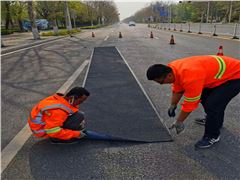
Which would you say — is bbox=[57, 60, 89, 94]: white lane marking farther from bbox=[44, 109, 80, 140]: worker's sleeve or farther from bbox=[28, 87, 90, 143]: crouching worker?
bbox=[44, 109, 80, 140]: worker's sleeve

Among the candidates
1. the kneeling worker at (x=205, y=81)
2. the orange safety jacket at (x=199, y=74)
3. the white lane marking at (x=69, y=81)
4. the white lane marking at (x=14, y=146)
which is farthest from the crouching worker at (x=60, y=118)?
the white lane marking at (x=69, y=81)

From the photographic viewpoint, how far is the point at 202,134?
2936mm

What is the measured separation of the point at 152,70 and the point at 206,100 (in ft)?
2.66

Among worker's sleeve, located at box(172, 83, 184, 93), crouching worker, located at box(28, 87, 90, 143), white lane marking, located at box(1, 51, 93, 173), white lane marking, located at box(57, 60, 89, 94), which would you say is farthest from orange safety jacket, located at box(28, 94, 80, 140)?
white lane marking, located at box(57, 60, 89, 94)

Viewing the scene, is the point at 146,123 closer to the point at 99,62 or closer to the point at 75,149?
the point at 75,149

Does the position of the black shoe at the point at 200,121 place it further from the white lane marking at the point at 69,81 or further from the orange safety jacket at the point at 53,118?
the white lane marking at the point at 69,81

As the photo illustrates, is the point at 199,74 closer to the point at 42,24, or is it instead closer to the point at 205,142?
the point at 205,142

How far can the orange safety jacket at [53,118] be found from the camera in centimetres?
254

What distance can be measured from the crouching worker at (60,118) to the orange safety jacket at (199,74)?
1.14 meters

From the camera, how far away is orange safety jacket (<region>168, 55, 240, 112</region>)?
2.16m

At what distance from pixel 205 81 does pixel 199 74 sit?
220mm

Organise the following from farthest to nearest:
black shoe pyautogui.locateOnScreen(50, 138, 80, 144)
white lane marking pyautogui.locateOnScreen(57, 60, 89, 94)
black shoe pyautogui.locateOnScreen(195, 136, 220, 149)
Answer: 1. white lane marking pyautogui.locateOnScreen(57, 60, 89, 94)
2. black shoe pyautogui.locateOnScreen(50, 138, 80, 144)
3. black shoe pyautogui.locateOnScreen(195, 136, 220, 149)

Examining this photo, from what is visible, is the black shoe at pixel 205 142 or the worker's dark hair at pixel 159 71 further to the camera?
the black shoe at pixel 205 142

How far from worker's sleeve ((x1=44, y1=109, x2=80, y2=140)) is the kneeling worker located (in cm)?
112
